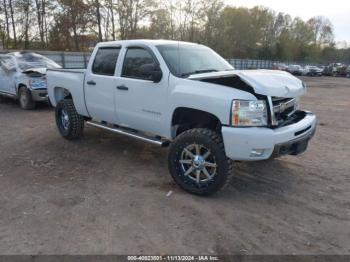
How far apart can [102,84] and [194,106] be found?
203 cm

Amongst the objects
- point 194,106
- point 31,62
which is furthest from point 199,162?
point 31,62

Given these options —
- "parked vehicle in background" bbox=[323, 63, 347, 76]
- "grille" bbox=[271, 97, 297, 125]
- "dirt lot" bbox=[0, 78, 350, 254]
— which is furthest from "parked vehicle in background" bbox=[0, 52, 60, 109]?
"parked vehicle in background" bbox=[323, 63, 347, 76]

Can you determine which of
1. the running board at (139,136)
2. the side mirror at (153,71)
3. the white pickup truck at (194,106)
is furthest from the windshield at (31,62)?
the side mirror at (153,71)

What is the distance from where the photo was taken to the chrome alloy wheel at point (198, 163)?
164 inches

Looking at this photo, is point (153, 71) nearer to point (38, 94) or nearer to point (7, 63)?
point (38, 94)

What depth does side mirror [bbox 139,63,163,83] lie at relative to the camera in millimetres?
4525

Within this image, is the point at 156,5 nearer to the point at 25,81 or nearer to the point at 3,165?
the point at 25,81

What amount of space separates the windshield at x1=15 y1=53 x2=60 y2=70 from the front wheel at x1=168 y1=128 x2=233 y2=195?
820cm

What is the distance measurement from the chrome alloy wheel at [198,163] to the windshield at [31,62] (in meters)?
8.29

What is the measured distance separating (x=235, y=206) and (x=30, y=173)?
3073 millimetres

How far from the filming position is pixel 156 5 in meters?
35.4

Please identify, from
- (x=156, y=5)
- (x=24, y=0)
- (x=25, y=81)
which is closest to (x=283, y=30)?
(x=156, y=5)

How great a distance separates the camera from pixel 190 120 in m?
4.66

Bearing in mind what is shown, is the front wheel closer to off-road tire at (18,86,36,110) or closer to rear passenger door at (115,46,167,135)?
rear passenger door at (115,46,167,135)
